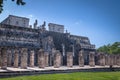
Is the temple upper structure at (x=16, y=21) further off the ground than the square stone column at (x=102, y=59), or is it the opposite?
the temple upper structure at (x=16, y=21)

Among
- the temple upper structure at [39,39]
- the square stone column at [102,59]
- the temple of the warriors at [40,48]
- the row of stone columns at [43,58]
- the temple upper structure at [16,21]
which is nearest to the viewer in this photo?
the row of stone columns at [43,58]

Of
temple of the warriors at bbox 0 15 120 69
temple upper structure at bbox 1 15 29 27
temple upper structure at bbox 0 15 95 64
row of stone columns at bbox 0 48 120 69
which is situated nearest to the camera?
row of stone columns at bbox 0 48 120 69

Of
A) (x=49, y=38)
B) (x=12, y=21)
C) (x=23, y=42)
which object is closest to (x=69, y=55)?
(x=49, y=38)

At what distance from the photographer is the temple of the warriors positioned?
29.1 meters

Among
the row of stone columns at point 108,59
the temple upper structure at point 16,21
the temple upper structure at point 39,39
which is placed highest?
the temple upper structure at point 16,21

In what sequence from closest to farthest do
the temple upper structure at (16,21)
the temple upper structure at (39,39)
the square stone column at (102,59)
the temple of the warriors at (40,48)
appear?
the temple of the warriors at (40,48), the temple upper structure at (39,39), the square stone column at (102,59), the temple upper structure at (16,21)

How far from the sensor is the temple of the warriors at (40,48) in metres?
29.1

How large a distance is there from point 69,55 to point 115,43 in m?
31.7

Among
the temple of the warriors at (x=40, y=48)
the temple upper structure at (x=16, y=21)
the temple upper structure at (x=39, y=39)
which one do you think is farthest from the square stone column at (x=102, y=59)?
the temple upper structure at (x=16, y=21)

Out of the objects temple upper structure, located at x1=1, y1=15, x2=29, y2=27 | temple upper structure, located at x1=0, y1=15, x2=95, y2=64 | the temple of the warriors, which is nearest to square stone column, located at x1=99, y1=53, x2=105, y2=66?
the temple of the warriors

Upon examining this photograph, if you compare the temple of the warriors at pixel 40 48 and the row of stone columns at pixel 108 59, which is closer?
the temple of the warriors at pixel 40 48

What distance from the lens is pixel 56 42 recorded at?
41.0 meters

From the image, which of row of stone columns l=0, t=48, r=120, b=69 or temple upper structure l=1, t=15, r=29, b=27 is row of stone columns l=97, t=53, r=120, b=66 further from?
temple upper structure l=1, t=15, r=29, b=27

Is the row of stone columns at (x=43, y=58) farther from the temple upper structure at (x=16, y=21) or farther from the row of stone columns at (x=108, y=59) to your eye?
the temple upper structure at (x=16, y=21)
